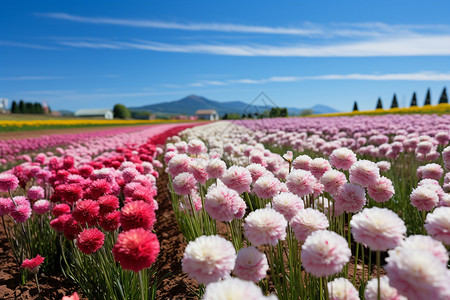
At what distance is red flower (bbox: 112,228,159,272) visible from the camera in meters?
1.27

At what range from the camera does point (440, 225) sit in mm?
1258

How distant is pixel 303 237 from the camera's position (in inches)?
55.6

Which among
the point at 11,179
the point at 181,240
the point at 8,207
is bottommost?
the point at 181,240

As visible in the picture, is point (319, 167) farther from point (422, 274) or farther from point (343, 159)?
point (422, 274)

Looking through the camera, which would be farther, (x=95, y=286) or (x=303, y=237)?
(x=95, y=286)

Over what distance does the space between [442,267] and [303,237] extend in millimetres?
585

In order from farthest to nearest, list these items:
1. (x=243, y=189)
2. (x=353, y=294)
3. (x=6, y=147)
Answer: (x=6, y=147)
(x=243, y=189)
(x=353, y=294)

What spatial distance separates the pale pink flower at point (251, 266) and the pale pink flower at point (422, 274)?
0.51 metres

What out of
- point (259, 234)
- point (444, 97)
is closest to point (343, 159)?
point (259, 234)

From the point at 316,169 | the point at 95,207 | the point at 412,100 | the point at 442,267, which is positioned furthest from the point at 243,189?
the point at 412,100

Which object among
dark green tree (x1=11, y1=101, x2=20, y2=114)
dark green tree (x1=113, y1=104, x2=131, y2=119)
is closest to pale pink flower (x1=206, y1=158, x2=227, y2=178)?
dark green tree (x1=11, y1=101, x2=20, y2=114)

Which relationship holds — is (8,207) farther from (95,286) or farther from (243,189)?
(243,189)

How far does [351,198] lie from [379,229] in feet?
2.21

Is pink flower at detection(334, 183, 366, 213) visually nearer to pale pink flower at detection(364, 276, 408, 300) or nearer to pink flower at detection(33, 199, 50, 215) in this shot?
pale pink flower at detection(364, 276, 408, 300)
